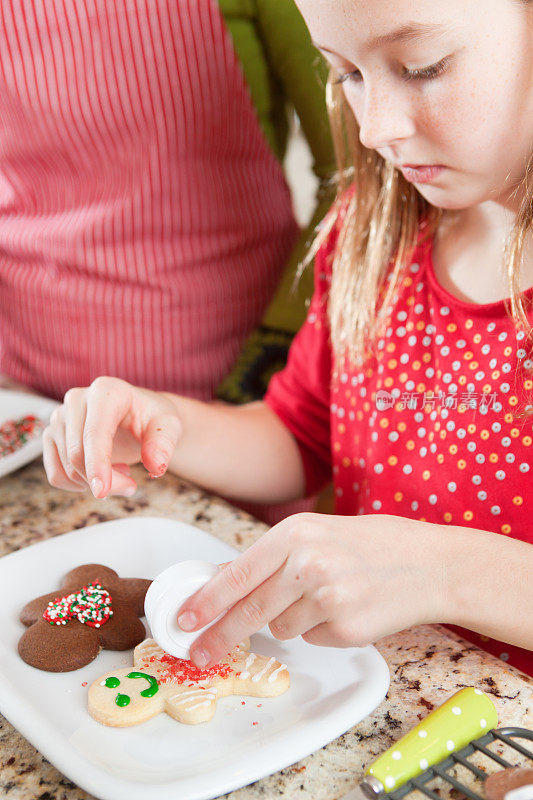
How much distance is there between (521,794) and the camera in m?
0.53

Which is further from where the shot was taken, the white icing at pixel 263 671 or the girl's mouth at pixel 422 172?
the girl's mouth at pixel 422 172

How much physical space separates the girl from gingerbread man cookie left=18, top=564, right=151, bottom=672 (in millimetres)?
96

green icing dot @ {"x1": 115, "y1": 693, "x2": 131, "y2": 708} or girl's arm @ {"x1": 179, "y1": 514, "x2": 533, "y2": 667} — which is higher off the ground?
girl's arm @ {"x1": 179, "y1": 514, "x2": 533, "y2": 667}

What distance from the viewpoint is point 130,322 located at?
1292mm

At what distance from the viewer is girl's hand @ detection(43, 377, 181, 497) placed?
834 mm

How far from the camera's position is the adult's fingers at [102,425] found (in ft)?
2.64

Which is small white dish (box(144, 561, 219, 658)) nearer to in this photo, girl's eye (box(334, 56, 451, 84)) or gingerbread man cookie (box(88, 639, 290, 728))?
gingerbread man cookie (box(88, 639, 290, 728))

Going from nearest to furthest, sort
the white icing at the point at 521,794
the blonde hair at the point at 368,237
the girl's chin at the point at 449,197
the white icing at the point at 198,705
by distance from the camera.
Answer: the white icing at the point at 521,794, the white icing at the point at 198,705, the girl's chin at the point at 449,197, the blonde hair at the point at 368,237

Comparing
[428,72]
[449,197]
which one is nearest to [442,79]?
→ [428,72]

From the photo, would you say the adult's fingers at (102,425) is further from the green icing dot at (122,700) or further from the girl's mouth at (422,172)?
the girl's mouth at (422,172)

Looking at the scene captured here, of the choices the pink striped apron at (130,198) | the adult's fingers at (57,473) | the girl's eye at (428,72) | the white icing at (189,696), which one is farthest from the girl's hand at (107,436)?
the girl's eye at (428,72)

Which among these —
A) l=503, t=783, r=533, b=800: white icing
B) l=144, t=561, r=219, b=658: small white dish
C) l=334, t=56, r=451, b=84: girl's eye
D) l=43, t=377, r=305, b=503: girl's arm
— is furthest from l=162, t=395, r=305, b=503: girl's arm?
l=503, t=783, r=533, b=800: white icing

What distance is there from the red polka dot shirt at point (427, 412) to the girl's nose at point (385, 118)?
0.22 metres

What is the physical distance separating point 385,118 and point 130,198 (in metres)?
0.55
